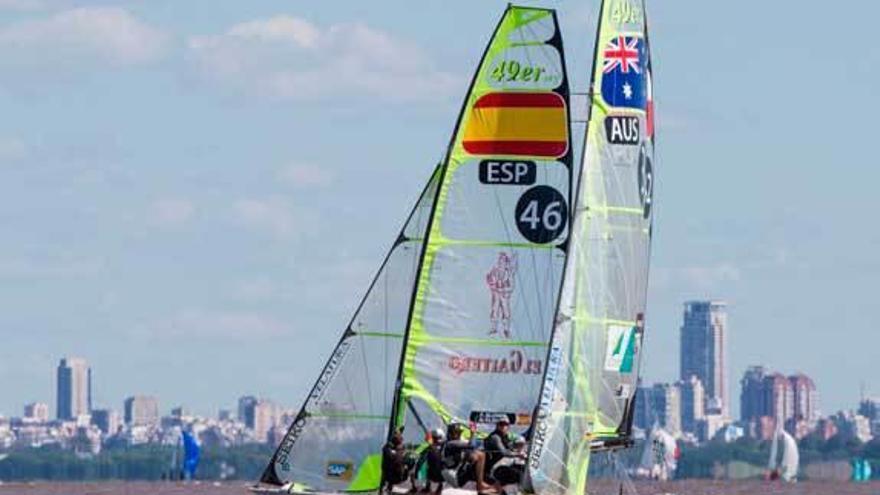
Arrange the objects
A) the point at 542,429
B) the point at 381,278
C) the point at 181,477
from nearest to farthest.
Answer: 1. the point at 542,429
2. the point at 381,278
3. the point at 181,477

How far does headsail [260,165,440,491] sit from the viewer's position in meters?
60.2

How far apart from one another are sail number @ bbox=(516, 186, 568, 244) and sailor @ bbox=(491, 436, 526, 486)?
451cm

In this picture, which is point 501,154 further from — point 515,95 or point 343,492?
point 343,492

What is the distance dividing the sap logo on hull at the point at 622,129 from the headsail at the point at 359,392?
4600mm

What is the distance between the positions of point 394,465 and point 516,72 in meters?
7.53

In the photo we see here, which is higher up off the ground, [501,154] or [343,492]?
[501,154]

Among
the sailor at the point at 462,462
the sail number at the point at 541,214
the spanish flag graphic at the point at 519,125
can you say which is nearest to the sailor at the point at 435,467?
the sailor at the point at 462,462

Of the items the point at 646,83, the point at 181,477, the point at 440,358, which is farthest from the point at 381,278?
the point at 181,477

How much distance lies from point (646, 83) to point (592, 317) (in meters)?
4.36

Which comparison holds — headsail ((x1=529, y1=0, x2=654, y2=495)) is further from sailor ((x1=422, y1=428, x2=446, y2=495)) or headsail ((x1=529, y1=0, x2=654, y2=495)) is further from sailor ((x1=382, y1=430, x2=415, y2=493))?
sailor ((x1=382, y1=430, x2=415, y2=493))

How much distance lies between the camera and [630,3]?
57594 millimetres

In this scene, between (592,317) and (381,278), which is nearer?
(592,317)

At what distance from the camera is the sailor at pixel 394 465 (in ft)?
187

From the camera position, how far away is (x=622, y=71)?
57.2 m
